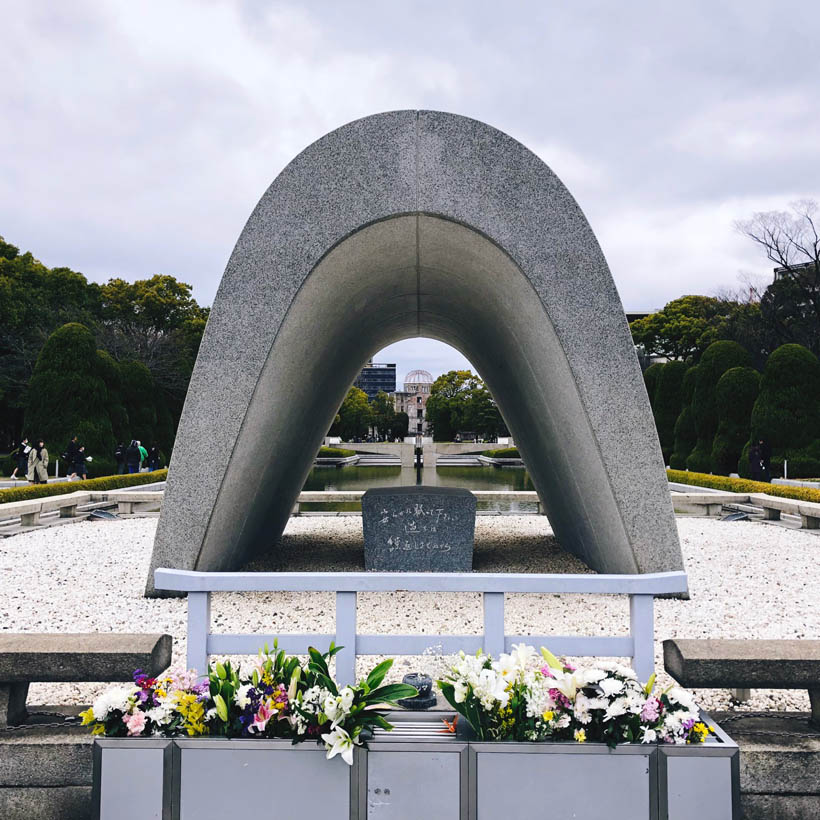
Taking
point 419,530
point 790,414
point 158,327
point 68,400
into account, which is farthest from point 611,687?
point 158,327

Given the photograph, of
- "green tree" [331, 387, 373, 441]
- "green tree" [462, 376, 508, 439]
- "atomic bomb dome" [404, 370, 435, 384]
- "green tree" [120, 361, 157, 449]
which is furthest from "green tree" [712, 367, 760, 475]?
"atomic bomb dome" [404, 370, 435, 384]

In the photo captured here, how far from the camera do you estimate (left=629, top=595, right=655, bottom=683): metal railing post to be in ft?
10.4

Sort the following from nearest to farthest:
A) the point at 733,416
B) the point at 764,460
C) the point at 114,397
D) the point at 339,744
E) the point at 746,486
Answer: the point at 339,744 < the point at 746,486 < the point at 764,460 < the point at 733,416 < the point at 114,397

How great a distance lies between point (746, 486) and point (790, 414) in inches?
299

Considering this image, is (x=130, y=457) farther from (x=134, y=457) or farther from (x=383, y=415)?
(x=383, y=415)

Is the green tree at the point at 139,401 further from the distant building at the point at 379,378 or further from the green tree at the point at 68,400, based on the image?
the distant building at the point at 379,378

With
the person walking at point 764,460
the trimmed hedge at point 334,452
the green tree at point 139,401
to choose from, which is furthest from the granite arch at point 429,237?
the trimmed hedge at point 334,452

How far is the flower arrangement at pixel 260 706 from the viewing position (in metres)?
2.82

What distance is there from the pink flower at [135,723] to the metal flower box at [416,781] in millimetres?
54

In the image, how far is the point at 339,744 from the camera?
275 centimetres

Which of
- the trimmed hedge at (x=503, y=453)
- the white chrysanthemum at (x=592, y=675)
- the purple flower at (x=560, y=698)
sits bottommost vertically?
the purple flower at (x=560, y=698)

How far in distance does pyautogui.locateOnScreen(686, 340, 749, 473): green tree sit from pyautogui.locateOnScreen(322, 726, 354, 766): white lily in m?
23.9

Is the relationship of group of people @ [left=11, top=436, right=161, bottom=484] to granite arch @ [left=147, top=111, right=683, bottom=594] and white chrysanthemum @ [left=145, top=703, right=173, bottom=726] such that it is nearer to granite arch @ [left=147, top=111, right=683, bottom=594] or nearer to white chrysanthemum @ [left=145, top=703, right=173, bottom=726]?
granite arch @ [left=147, top=111, right=683, bottom=594]

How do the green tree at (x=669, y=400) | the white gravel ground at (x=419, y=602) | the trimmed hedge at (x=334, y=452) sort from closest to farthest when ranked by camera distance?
the white gravel ground at (x=419, y=602) → the green tree at (x=669, y=400) → the trimmed hedge at (x=334, y=452)
